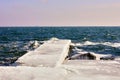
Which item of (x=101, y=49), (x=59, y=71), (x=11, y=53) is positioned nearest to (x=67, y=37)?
(x=101, y=49)

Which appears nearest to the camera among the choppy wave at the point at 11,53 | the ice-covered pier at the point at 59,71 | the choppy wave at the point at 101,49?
the ice-covered pier at the point at 59,71

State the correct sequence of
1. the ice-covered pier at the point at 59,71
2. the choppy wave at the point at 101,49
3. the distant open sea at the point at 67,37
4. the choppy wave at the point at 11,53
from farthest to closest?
the choppy wave at the point at 101,49 → the distant open sea at the point at 67,37 → the choppy wave at the point at 11,53 → the ice-covered pier at the point at 59,71

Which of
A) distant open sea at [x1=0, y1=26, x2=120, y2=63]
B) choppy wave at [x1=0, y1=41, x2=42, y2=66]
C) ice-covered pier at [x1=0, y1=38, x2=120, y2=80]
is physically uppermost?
ice-covered pier at [x1=0, y1=38, x2=120, y2=80]

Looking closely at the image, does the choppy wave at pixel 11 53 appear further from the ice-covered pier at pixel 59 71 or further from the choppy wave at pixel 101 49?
the ice-covered pier at pixel 59 71

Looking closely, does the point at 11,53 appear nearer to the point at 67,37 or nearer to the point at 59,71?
the point at 59,71

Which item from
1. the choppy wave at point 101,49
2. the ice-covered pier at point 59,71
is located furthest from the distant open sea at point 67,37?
the ice-covered pier at point 59,71

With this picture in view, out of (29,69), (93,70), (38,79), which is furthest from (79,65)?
(38,79)

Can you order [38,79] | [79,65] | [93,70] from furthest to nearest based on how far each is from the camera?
[79,65] < [93,70] < [38,79]

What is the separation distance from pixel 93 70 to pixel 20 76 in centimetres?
133

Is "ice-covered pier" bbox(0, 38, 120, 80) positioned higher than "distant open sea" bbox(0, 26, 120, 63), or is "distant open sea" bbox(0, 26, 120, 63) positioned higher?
"ice-covered pier" bbox(0, 38, 120, 80)

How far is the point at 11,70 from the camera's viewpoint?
5.48m

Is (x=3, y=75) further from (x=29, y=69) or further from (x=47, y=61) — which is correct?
(x=47, y=61)

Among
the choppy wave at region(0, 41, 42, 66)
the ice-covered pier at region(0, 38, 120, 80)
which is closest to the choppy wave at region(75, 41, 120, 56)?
the choppy wave at region(0, 41, 42, 66)

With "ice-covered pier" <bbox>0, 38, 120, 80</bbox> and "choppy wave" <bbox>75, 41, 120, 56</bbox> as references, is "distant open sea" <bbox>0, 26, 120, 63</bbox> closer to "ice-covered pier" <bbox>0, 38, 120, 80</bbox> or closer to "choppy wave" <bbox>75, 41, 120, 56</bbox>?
"choppy wave" <bbox>75, 41, 120, 56</bbox>
